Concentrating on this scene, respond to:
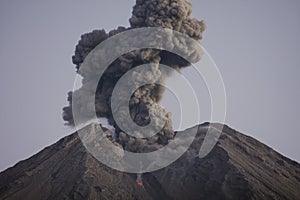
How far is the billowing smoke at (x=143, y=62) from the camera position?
48.3 metres

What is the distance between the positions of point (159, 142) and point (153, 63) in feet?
21.7

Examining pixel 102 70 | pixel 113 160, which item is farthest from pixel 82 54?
pixel 113 160

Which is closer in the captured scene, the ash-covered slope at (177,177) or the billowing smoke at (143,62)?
the ash-covered slope at (177,177)

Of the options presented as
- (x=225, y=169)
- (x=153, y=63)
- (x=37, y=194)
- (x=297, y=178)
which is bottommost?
(x=297, y=178)

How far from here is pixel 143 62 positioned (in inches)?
1927

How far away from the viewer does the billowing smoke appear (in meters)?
48.3

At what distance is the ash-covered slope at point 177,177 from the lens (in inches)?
1763

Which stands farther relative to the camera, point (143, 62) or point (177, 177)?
point (143, 62)

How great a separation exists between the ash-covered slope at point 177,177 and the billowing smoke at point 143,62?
9.56 ft

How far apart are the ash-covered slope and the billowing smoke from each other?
291 centimetres

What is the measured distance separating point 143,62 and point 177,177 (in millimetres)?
9856

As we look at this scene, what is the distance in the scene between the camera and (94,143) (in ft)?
167

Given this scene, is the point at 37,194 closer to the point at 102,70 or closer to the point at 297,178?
the point at 102,70

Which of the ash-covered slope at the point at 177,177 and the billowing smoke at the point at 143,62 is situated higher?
the billowing smoke at the point at 143,62
